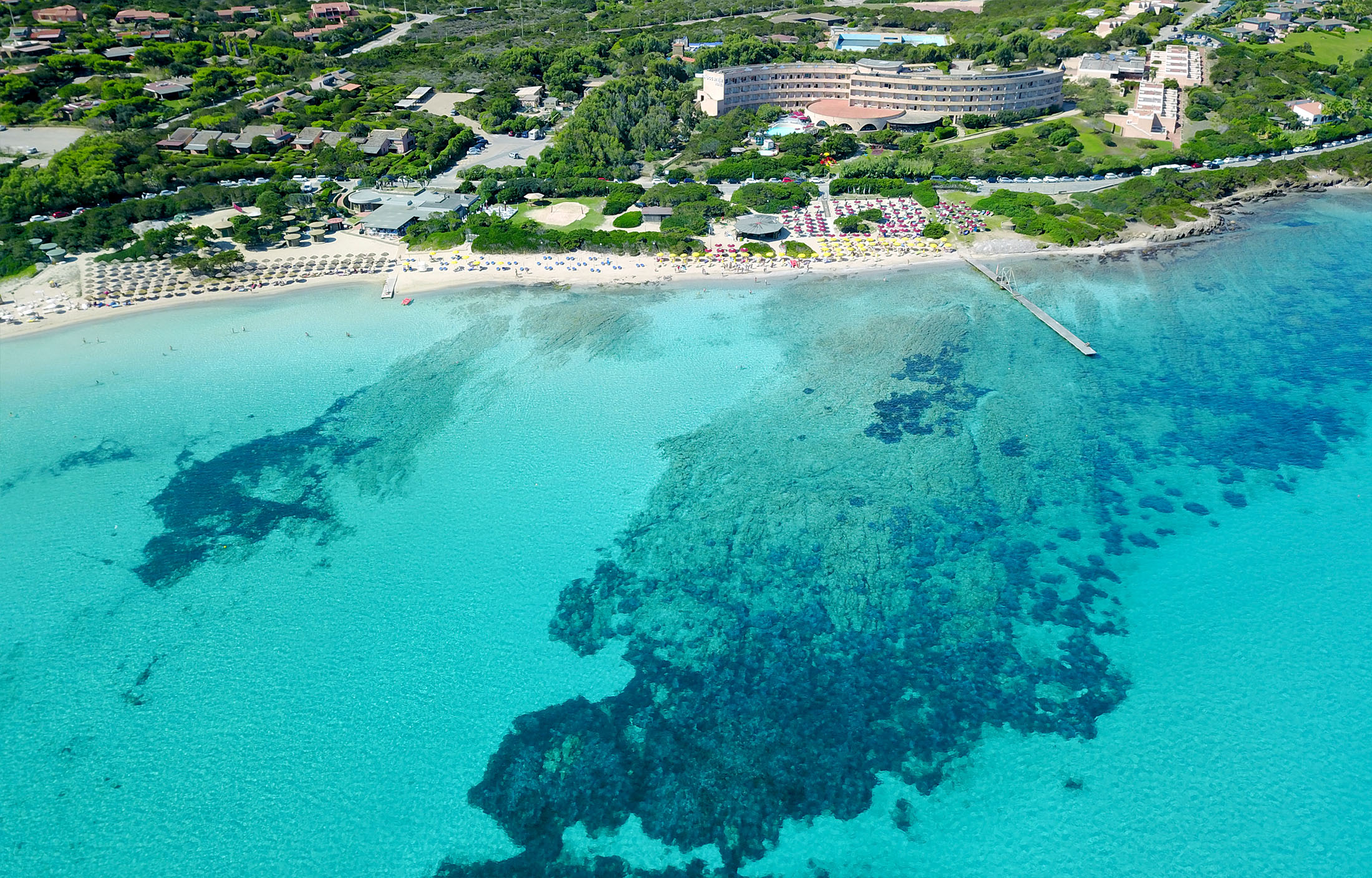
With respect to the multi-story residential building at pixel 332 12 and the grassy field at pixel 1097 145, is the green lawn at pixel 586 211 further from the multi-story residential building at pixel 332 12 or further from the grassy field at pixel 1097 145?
the multi-story residential building at pixel 332 12

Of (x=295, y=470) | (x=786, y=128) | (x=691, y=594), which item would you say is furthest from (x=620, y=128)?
(x=691, y=594)

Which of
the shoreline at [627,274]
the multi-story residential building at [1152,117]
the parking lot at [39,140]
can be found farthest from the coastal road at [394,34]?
the multi-story residential building at [1152,117]

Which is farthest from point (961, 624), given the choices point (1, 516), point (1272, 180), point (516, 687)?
point (1272, 180)

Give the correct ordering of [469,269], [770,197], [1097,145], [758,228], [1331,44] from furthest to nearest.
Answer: [1331,44]
[1097,145]
[770,197]
[758,228]
[469,269]

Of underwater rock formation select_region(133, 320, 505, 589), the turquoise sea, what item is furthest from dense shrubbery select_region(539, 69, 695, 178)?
underwater rock formation select_region(133, 320, 505, 589)

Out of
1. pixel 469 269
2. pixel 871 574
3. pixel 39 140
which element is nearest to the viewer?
pixel 871 574

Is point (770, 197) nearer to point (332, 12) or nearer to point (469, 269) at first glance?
point (469, 269)

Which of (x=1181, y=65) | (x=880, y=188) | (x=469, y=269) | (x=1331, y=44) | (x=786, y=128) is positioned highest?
(x=1331, y=44)
